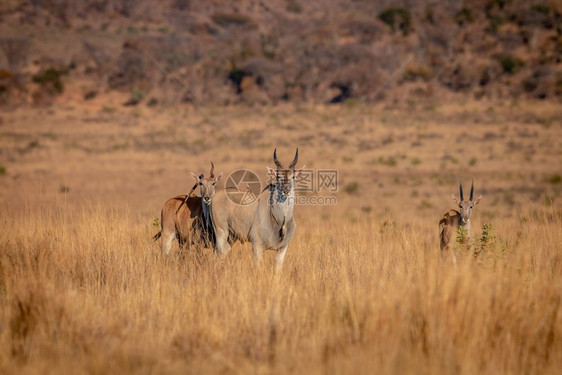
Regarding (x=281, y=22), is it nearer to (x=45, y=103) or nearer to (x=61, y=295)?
(x=45, y=103)

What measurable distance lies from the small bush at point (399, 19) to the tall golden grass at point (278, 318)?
6408cm

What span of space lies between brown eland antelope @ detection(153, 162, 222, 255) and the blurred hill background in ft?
138

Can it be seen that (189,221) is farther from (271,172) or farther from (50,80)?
(50,80)

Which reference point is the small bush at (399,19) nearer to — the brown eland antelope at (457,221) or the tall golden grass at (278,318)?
the brown eland antelope at (457,221)

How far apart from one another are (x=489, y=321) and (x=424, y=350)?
0.78m

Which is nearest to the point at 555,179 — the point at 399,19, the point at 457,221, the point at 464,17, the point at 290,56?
the point at 457,221

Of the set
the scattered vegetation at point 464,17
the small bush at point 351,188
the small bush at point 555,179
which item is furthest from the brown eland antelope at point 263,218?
the scattered vegetation at point 464,17

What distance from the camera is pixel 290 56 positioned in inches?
2368

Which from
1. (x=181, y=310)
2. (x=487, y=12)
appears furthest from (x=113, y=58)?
(x=181, y=310)

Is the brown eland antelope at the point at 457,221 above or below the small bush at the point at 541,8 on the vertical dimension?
below

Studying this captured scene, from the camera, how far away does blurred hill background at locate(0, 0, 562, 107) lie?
170 feet

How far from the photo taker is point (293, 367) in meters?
5.40

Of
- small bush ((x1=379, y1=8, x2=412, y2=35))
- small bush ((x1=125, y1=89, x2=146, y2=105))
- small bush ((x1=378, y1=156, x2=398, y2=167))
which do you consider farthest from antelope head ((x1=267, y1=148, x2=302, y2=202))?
small bush ((x1=379, y1=8, x2=412, y2=35))

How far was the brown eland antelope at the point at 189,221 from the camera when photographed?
9.77 metres
